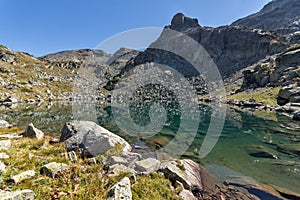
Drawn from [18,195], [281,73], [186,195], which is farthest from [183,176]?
[281,73]

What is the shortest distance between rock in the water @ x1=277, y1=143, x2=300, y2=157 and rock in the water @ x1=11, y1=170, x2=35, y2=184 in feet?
83.4

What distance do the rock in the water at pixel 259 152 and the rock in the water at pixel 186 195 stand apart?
13.9 m

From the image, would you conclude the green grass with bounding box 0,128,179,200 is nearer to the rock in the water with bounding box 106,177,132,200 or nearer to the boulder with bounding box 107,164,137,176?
the boulder with bounding box 107,164,137,176

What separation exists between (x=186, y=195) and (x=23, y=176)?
26.6ft

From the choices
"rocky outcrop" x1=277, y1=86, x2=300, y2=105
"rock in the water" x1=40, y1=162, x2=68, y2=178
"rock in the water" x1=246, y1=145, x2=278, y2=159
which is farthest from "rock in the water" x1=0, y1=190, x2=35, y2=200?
"rocky outcrop" x1=277, y1=86, x2=300, y2=105

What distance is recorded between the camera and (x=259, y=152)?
22578 millimetres

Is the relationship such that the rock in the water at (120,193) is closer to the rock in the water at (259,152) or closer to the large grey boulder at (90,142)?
the large grey boulder at (90,142)

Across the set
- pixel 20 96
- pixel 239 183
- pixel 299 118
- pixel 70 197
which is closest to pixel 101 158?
pixel 70 197

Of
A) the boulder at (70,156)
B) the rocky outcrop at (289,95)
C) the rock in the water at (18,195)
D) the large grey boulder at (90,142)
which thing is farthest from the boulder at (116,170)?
the rocky outcrop at (289,95)

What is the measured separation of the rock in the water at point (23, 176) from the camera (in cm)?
798

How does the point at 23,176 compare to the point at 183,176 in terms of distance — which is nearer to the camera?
the point at 23,176

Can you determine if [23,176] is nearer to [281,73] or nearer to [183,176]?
[183,176]

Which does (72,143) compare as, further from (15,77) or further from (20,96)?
(15,77)

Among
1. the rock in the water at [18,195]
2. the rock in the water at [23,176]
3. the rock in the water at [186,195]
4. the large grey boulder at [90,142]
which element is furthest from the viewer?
the large grey boulder at [90,142]
